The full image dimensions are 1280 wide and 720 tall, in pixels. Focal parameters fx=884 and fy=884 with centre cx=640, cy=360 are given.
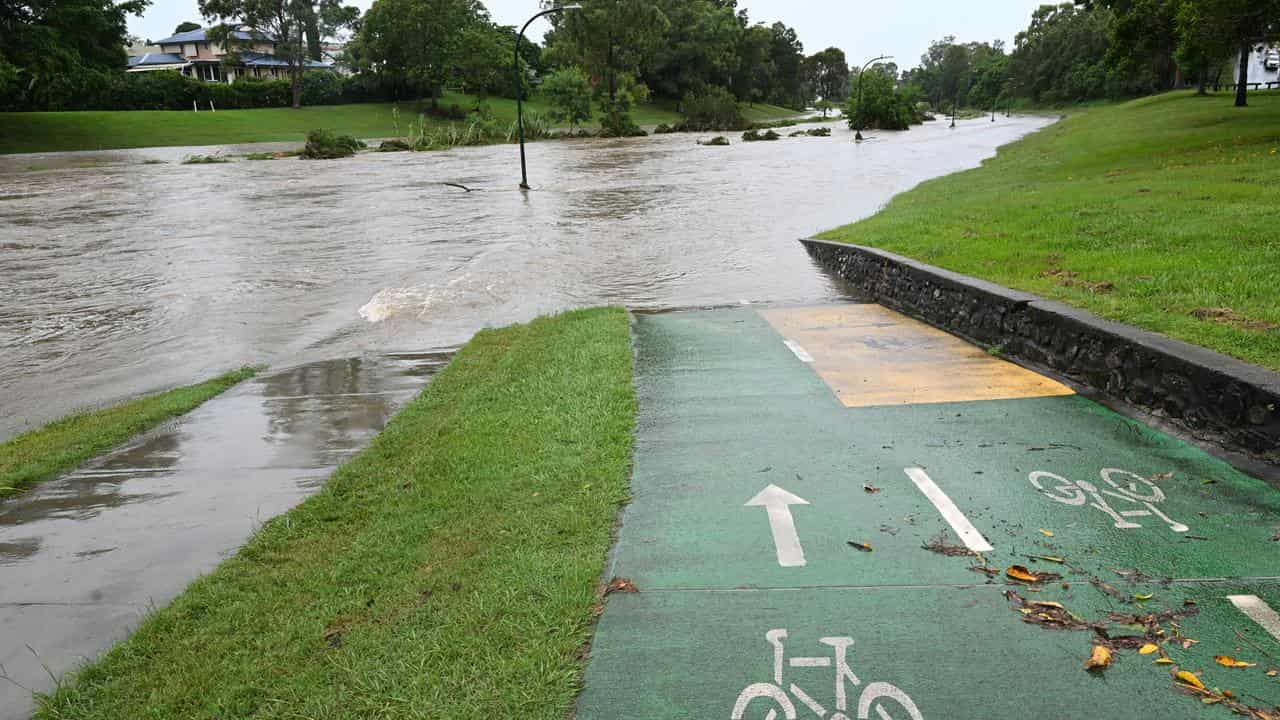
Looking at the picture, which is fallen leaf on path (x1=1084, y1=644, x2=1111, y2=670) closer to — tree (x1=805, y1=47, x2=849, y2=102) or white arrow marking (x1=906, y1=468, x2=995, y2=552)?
white arrow marking (x1=906, y1=468, x2=995, y2=552)

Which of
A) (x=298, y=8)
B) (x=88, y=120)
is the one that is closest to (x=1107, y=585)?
(x=88, y=120)

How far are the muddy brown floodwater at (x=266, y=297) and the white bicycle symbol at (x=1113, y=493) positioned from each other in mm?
4813

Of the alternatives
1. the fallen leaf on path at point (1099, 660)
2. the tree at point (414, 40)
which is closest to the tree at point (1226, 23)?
the fallen leaf on path at point (1099, 660)

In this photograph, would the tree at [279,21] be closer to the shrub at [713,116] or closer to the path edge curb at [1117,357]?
the shrub at [713,116]

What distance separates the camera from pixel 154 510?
5.90 m

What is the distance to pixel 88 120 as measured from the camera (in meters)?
65.6

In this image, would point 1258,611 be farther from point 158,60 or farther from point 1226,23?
point 158,60

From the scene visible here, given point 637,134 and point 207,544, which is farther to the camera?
point 637,134

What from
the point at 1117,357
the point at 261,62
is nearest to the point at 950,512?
the point at 1117,357

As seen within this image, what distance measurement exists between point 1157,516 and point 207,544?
17.7 feet

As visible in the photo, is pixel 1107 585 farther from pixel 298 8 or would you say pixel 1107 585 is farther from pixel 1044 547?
pixel 298 8

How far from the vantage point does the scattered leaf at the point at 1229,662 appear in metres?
3.45

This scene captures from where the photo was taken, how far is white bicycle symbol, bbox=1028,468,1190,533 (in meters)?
4.78

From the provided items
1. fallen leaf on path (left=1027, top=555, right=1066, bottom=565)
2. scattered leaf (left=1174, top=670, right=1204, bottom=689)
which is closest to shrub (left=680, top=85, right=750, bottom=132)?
fallen leaf on path (left=1027, top=555, right=1066, bottom=565)
